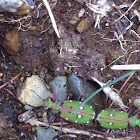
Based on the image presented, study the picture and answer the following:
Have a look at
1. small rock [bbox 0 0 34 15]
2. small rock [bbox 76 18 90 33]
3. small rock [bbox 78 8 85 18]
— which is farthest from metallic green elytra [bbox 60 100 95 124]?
small rock [bbox 0 0 34 15]

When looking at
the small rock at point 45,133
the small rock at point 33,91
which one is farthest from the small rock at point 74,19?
the small rock at point 45,133

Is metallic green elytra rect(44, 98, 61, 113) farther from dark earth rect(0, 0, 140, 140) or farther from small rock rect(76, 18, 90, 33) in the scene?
small rock rect(76, 18, 90, 33)

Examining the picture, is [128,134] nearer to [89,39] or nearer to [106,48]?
[106,48]

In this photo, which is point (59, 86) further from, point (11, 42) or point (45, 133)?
point (11, 42)

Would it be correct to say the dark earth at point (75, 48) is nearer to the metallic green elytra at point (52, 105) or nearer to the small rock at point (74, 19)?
the small rock at point (74, 19)

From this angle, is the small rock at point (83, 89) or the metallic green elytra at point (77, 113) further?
the small rock at point (83, 89)

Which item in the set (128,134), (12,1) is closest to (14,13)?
(12,1)
